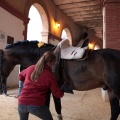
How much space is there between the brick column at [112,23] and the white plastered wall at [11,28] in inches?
133

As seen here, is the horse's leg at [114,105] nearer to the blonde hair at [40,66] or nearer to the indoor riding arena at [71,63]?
the indoor riding arena at [71,63]

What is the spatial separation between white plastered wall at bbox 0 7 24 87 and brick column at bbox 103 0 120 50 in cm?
338

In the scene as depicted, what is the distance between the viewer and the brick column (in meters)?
4.26

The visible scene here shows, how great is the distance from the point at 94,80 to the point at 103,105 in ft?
6.30

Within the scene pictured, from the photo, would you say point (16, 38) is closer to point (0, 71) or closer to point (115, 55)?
point (0, 71)

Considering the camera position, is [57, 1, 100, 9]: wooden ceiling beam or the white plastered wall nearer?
the white plastered wall

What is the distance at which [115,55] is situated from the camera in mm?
2195

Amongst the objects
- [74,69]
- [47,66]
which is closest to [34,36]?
[74,69]

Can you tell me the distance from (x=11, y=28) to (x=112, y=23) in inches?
144

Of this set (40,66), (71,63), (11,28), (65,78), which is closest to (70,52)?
(71,63)

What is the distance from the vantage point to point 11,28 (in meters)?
6.22

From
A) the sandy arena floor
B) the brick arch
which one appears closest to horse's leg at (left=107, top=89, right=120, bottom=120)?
the sandy arena floor

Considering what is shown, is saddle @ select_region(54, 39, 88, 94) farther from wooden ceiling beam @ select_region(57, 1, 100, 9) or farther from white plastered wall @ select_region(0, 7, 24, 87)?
wooden ceiling beam @ select_region(57, 1, 100, 9)

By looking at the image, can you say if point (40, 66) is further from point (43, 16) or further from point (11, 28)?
point (43, 16)
